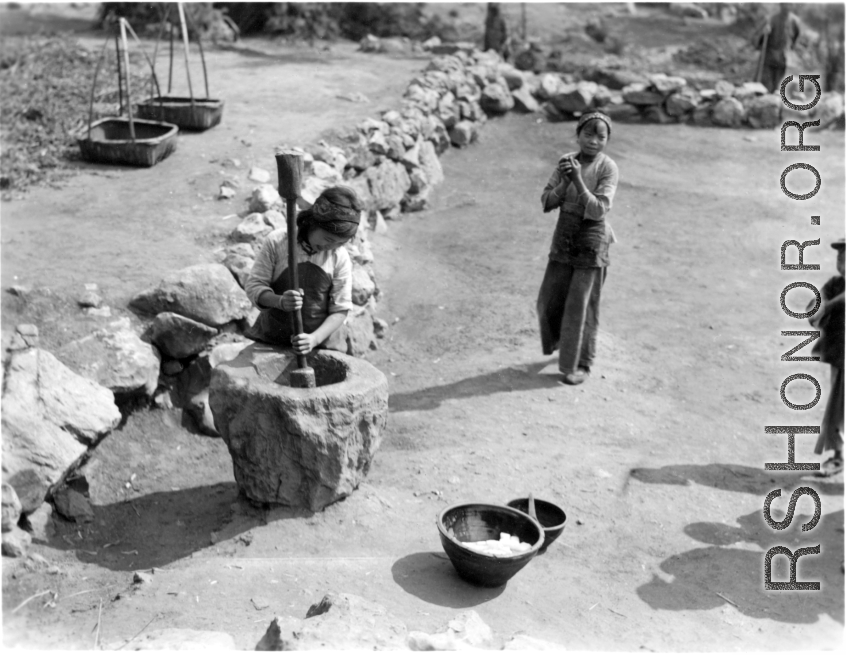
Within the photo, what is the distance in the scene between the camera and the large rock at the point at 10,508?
4.37 m

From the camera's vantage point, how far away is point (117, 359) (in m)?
5.71

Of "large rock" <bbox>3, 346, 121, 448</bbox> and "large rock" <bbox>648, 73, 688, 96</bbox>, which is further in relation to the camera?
"large rock" <bbox>648, 73, 688, 96</bbox>

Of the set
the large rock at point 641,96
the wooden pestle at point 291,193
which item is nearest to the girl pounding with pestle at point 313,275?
the wooden pestle at point 291,193

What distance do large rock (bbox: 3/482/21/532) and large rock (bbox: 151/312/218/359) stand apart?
1734 mm

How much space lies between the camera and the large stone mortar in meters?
4.53

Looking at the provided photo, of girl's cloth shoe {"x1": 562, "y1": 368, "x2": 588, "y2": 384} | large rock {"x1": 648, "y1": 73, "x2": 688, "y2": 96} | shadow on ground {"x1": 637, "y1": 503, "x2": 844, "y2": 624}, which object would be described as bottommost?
shadow on ground {"x1": 637, "y1": 503, "x2": 844, "y2": 624}

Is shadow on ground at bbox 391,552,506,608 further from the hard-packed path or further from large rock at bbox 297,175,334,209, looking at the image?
large rock at bbox 297,175,334,209

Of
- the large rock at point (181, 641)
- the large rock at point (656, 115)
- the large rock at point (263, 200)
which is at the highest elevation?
the large rock at point (656, 115)

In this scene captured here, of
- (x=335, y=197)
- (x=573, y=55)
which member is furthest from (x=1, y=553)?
(x=573, y=55)

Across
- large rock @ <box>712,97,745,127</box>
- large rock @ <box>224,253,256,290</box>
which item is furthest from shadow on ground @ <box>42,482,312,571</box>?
large rock @ <box>712,97,745,127</box>

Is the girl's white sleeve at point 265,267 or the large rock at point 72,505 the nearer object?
the girl's white sleeve at point 265,267

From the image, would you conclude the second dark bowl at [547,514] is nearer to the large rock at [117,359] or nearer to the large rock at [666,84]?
the large rock at [117,359]

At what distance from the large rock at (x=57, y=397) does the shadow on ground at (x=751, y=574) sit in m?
2.95

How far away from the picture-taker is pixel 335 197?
4.52 meters
